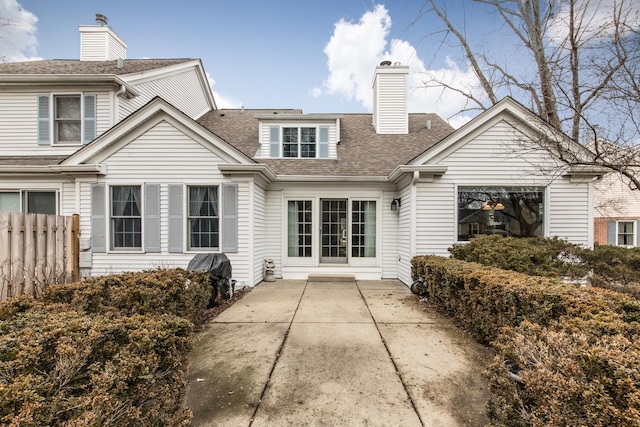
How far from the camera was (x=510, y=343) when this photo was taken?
2.22 meters

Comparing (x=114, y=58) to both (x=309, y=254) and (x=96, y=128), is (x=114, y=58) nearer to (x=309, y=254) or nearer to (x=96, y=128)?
(x=96, y=128)

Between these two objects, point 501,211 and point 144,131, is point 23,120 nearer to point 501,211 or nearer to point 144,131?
point 144,131

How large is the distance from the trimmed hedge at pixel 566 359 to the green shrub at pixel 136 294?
12.1 feet

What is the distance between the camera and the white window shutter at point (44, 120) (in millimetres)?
8516

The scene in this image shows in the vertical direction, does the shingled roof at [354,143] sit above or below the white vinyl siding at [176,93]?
below

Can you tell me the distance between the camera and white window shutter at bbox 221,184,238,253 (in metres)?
7.34

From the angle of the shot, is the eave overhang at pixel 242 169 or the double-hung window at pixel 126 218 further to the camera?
the double-hung window at pixel 126 218

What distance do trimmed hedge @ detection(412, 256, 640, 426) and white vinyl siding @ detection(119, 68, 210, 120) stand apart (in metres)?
10.8

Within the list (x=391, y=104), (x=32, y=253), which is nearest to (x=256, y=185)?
(x=32, y=253)

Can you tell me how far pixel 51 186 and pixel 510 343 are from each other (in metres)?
10.6

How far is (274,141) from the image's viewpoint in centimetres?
953

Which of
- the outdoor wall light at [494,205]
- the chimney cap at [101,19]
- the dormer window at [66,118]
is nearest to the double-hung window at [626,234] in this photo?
the outdoor wall light at [494,205]

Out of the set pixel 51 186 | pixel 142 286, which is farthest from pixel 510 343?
pixel 51 186

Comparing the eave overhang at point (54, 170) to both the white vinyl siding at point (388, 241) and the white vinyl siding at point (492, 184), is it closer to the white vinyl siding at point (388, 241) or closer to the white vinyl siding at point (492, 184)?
the white vinyl siding at point (388, 241)
